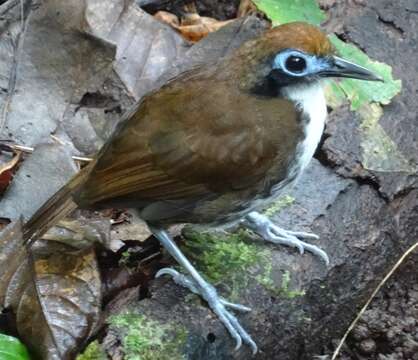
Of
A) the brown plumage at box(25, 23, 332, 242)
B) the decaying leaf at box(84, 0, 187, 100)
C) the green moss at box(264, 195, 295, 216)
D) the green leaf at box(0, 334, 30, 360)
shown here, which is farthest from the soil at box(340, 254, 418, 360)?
the decaying leaf at box(84, 0, 187, 100)

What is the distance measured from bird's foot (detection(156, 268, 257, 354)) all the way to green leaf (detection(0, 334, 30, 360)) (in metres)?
0.54

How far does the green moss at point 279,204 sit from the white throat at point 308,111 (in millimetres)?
393

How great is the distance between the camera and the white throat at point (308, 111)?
10.6 feet

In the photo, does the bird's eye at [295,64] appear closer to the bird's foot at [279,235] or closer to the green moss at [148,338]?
the bird's foot at [279,235]

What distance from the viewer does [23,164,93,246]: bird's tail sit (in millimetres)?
3439

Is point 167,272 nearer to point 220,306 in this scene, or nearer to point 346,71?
point 220,306

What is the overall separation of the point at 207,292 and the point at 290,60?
79 centimetres

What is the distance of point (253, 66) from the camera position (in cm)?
320

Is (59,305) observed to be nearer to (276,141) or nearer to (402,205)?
(276,141)

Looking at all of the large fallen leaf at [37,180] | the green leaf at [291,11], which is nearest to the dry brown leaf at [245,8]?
the green leaf at [291,11]

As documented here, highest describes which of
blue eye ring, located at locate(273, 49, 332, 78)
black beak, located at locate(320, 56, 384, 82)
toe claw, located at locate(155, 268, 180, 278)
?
blue eye ring, located at locate(273, 49, 332, 78)

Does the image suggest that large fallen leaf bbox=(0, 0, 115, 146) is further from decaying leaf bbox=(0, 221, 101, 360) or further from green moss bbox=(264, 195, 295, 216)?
green moss bbox=(264, 195, 295, 216)

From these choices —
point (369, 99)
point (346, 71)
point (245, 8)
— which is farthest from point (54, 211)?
point (245, 8)

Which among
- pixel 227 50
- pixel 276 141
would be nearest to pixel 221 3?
pixel 227 50
